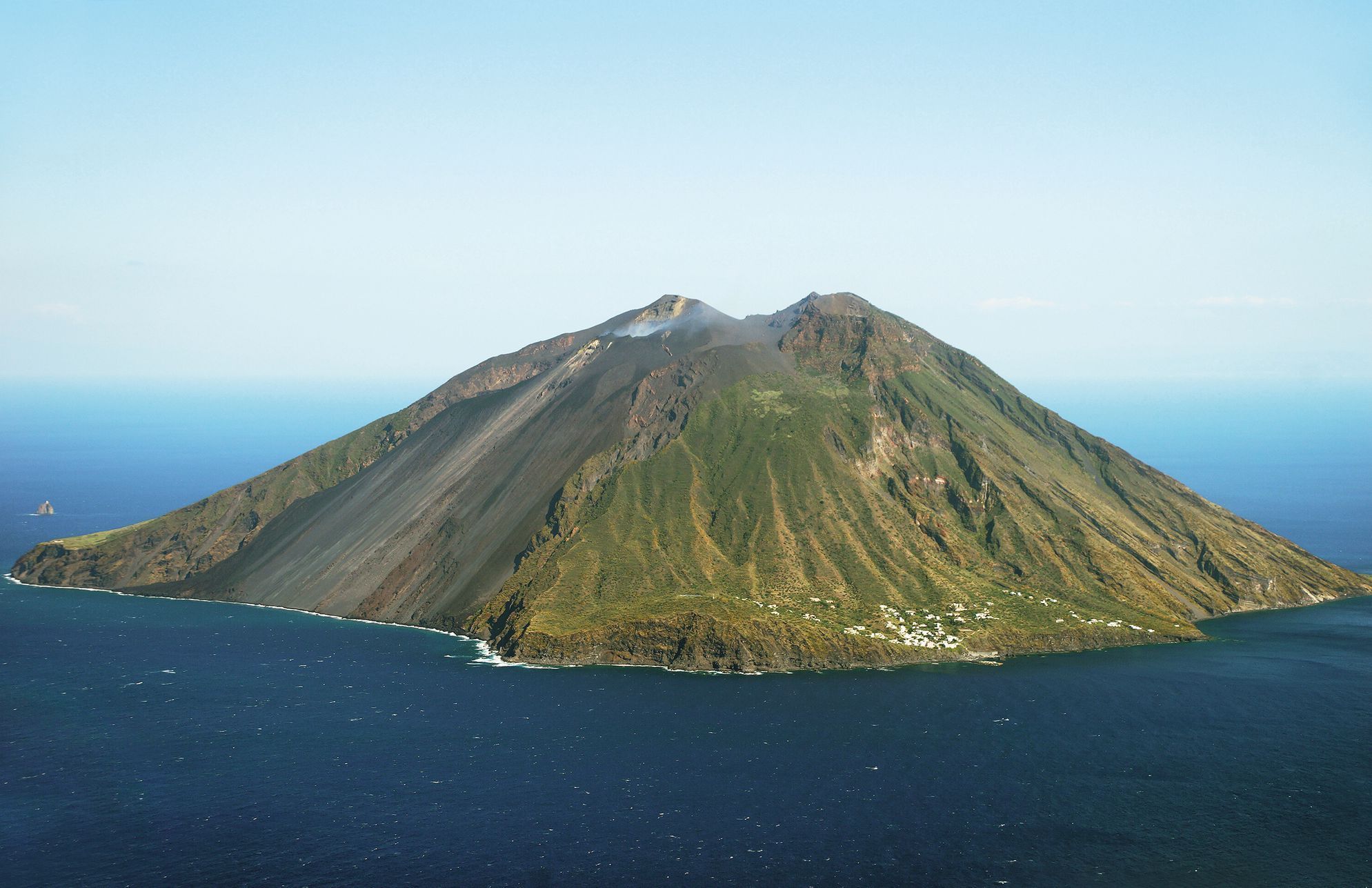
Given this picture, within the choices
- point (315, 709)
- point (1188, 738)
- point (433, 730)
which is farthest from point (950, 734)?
point (315, 709)

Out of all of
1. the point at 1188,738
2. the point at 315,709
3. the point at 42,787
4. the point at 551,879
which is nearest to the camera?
the point at 551,879

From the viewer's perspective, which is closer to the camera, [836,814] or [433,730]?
[836,814]


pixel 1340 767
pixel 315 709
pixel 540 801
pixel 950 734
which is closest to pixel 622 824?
pixel 540 801

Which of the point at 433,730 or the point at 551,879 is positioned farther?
the point at 433,730

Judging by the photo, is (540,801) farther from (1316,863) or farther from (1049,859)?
(1316,863)

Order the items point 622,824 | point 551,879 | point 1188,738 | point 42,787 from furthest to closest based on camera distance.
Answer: point 1188,738 < point 42,787 < point 622,824 < point 551,879

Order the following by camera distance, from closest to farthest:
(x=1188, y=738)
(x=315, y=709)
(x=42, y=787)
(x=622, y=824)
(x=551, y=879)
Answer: (x=551, y=879) → (x=622, y=824) → (x=42, y=787) → (x=1188, y=738) → (x=315, y=709)

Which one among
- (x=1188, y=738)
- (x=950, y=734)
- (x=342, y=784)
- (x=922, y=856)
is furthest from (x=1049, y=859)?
(x=342, y=784)

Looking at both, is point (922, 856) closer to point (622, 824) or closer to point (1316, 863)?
point (622, 824)

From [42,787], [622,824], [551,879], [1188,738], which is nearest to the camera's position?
[551,879]
